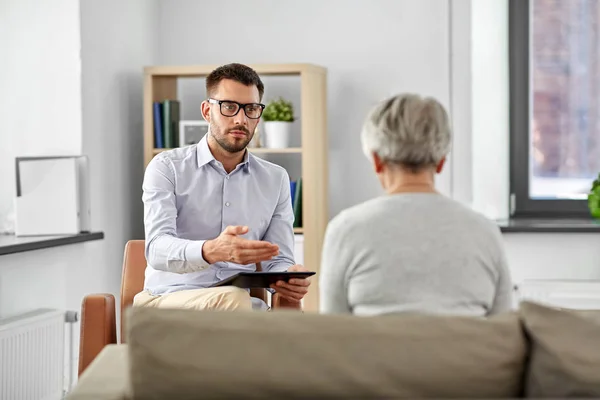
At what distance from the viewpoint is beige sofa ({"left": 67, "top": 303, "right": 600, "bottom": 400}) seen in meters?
1.47

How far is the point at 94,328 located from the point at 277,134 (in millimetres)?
2465

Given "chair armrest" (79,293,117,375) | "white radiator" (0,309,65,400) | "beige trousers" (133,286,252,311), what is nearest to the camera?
"chair armrest" (79,293,117,375)

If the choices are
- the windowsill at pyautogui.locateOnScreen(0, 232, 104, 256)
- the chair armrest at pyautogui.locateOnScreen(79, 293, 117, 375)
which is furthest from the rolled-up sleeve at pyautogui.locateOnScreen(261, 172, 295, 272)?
the windowsill at pyautogui.locateOnScreen(0, 232, 104, 256)

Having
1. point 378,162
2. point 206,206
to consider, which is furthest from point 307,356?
point 206,206

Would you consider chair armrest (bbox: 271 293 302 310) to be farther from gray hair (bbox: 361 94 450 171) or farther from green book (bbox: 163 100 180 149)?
green book (bbox: 163 100 180 149)

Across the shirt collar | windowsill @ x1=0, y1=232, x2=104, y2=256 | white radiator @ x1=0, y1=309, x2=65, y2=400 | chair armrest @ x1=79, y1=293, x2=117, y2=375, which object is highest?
the shirt collar

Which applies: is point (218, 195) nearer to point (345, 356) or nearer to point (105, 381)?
point (105, 381)

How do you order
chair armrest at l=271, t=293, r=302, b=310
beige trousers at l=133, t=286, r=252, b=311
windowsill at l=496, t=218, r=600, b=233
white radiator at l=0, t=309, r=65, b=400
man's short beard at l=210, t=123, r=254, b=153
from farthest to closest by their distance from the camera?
windowsill at l=496, t=218, r=600, b=233
white radiator at l=0, t=309, r=65, b=400
man's short beard at l=210, t=123, r=254, b=153
chair armrest at l=271, t=293, r=302, b=310
beige trousers at l=133, t=286, r=252, b=311

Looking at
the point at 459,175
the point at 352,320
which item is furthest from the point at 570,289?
the point at 352,320

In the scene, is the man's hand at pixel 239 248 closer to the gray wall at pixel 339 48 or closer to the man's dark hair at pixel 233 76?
the man's dark hair at pixel 233 76

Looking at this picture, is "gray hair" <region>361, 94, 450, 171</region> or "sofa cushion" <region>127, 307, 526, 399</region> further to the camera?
"gray hair" <region>361, 94, 450, 171</region>

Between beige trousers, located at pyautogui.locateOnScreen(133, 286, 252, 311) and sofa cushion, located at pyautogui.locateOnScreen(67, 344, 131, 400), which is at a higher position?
sofa cushion, located at pyautogui.locateOnScreen(67, 344, 131, 400)

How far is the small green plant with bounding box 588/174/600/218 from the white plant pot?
1.62 meters

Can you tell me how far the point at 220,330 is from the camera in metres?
1.49
